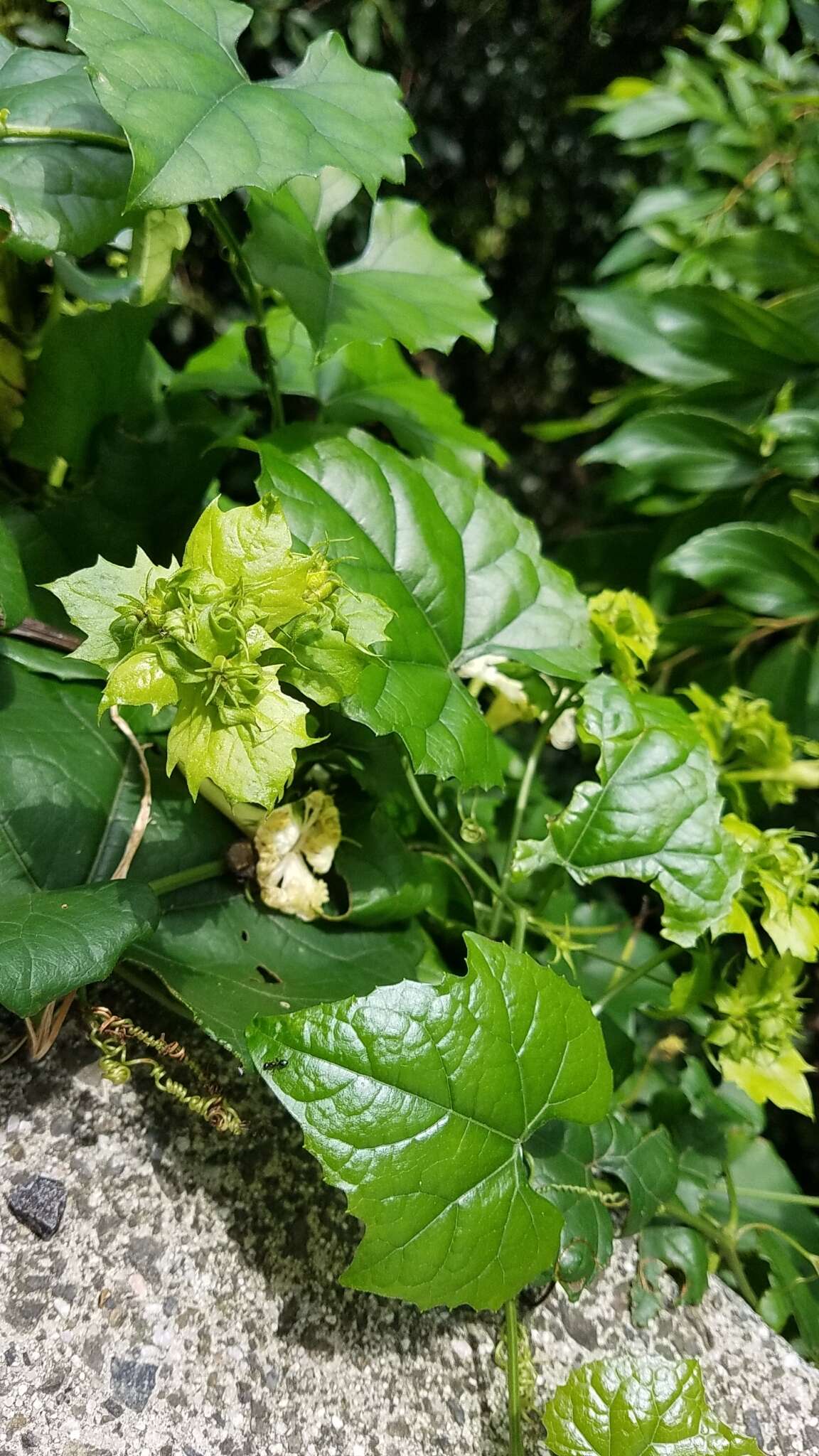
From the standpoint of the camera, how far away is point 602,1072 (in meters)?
0.67

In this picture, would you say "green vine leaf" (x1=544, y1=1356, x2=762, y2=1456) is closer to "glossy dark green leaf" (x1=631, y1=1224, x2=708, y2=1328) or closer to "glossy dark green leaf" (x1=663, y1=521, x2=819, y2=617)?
"glossy dark green leaf" (x1=631, y1=1224, x2=708, y2=1328)

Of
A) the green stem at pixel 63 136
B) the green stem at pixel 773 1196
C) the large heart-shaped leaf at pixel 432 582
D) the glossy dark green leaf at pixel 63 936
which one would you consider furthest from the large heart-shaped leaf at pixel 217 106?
the green stem at pixel 773 1196

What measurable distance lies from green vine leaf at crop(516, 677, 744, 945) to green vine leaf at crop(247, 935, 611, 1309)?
13cm

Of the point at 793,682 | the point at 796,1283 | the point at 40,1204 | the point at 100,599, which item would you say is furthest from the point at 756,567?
the point at 40,1204

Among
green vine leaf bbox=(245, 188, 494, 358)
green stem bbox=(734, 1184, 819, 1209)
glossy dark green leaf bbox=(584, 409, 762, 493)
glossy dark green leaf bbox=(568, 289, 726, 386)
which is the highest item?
green vine leaf bbox=(245, 188, 494, 358)

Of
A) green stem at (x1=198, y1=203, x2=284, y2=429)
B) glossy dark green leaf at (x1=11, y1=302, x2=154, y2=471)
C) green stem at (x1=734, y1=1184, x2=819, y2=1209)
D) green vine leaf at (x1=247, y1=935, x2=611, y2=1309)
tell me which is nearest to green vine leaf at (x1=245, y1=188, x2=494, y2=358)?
green stem at (x1=198, y1=203, x2=284, y2=429)

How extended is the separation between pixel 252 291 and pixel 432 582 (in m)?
0.29

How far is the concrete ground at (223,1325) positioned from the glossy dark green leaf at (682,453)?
98 cm

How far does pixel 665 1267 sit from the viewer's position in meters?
0.78

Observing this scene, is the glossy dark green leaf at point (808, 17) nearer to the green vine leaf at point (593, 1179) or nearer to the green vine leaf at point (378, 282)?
the green vine leaf at point (378, 282)

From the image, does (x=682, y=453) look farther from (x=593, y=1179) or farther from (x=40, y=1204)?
(x=40, y=1204)

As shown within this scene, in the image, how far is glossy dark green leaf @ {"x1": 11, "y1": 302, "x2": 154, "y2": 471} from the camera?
0.78 m

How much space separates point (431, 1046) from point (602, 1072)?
0.16m

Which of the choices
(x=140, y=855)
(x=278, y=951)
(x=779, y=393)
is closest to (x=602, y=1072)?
(x=278, y=951)
